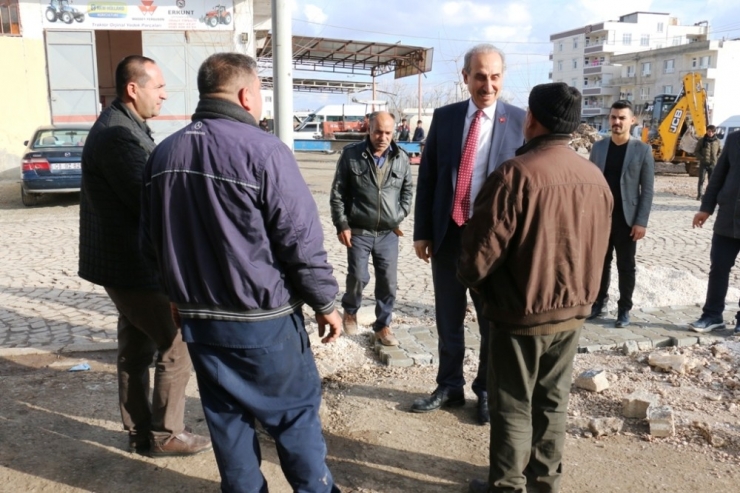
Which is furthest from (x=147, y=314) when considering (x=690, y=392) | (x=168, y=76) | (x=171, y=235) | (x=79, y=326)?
(x=168, y=76)

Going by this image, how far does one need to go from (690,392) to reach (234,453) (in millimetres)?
3200

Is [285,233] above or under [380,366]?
above

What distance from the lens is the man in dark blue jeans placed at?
5410mm

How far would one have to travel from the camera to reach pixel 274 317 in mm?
2486

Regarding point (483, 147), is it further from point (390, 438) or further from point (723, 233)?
point (723, 233)

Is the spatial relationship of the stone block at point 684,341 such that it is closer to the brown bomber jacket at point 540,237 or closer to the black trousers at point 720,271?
the black trousers at point 720,271

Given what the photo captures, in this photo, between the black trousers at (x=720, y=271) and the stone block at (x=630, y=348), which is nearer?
the stone block at (x=630, y=348)

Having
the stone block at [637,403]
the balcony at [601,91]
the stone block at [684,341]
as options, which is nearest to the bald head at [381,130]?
the stone block at [637,403]

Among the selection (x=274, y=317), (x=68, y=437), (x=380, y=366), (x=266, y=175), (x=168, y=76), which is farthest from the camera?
(x=168, y=76)

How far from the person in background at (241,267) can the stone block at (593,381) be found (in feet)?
7.70

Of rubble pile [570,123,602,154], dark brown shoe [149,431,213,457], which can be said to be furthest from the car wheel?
rubble pile [570,123,602,154]

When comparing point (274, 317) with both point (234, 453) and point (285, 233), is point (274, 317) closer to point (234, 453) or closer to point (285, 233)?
point (285, 233)

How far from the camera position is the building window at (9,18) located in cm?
1753

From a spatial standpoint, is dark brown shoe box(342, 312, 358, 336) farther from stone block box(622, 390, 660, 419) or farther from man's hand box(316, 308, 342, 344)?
man's hand box(316, 308, 342, 344)
